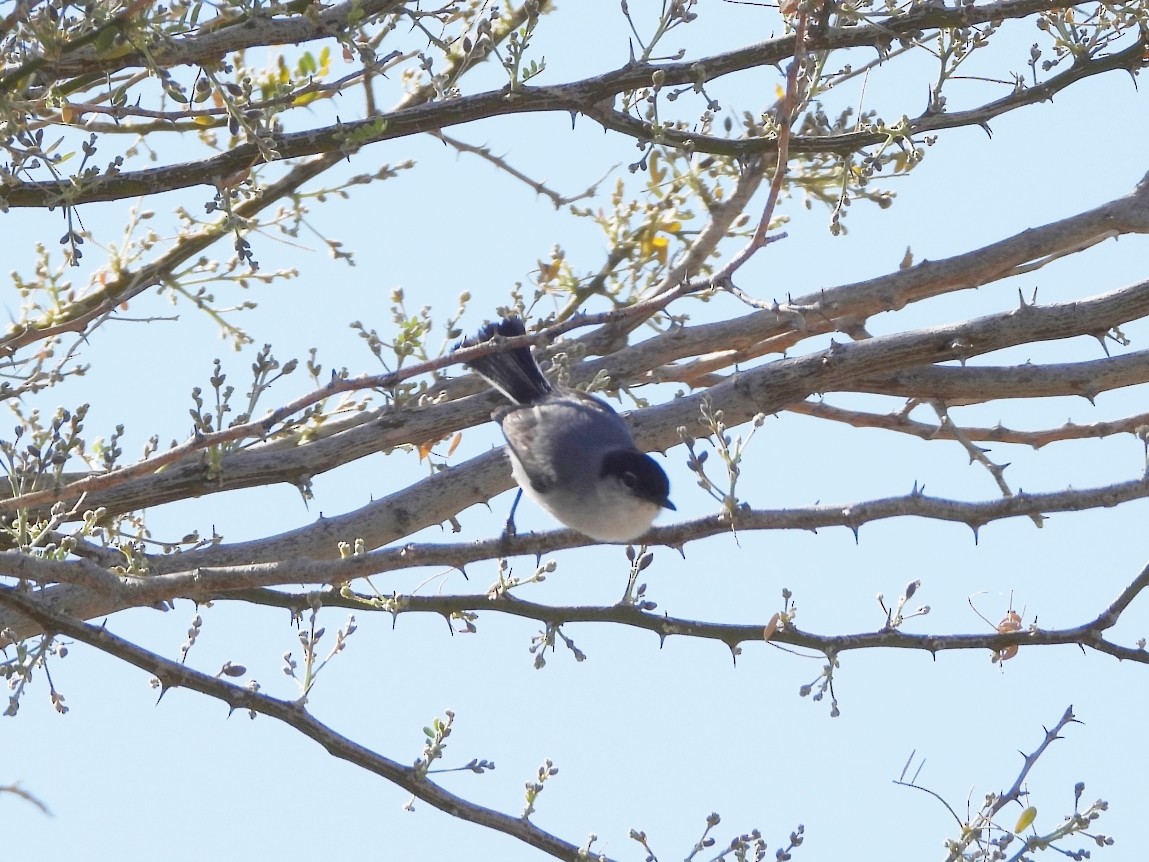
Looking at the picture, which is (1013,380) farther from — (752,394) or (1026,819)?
(1026,819)

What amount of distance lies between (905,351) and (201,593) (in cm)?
281

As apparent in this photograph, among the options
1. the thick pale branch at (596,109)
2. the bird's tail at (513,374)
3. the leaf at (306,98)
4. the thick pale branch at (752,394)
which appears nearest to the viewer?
the leaf at (306,98)

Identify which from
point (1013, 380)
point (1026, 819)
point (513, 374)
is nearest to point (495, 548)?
point (1026, 819)

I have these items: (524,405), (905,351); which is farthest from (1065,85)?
Answer: (524,405)

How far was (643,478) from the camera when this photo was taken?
5.23 metres

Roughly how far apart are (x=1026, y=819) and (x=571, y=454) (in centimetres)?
233

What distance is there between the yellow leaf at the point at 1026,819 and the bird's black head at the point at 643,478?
184 cm

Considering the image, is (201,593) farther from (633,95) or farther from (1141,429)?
(1141,429)

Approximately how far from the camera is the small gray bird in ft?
17.2

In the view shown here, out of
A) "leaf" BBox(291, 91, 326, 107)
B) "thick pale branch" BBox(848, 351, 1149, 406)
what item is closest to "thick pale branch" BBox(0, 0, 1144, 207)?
"leaf" BBox(291, 91, 326, 107)

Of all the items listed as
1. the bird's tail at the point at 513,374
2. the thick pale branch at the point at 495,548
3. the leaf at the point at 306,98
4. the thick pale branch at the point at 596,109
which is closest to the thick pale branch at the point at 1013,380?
the thick pale branch at the point at 596,109

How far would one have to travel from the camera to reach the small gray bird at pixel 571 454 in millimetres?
5242

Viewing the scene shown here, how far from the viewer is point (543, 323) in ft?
18.9

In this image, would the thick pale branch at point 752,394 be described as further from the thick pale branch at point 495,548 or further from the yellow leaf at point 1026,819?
the yellow leaf at point 1026,819
